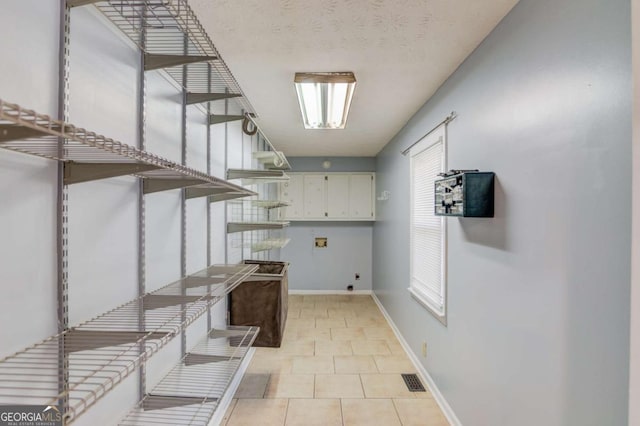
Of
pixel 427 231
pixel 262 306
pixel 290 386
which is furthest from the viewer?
pixel 262 306

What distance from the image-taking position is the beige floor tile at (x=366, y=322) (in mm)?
4176

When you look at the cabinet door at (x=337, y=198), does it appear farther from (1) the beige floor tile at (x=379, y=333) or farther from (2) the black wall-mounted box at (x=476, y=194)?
(2) the black wall-mounted box at (x=476, y=194)

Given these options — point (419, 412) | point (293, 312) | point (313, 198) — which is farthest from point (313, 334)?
point (313, 198)

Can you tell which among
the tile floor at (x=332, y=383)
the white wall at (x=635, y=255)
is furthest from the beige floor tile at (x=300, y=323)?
the white wall at (x=635, y=255)

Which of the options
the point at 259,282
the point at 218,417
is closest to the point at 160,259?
the point at 218,417

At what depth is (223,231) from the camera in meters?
2.65

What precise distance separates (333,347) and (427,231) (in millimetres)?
1635

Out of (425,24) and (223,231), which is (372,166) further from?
(425,24)

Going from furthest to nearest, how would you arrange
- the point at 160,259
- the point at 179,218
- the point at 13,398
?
the point at 179,218
the point at 160,259
the point at 13,398

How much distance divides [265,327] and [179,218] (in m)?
1.89

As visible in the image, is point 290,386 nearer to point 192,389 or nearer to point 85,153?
point 192,389

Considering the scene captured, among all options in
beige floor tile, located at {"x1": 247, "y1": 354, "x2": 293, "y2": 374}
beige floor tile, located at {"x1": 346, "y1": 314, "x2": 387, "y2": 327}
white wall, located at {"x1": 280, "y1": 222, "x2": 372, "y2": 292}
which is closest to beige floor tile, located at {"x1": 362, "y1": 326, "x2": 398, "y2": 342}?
beige floor tile, located at {"x1": 346, "y1": 314, "x2": 387, "y2": 327}

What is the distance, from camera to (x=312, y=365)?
3045mm

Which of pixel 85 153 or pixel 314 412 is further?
pixel 314 412
